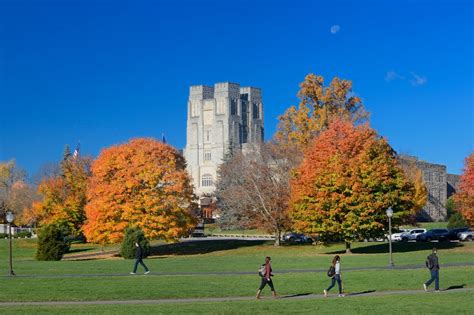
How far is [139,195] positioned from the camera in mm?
59281

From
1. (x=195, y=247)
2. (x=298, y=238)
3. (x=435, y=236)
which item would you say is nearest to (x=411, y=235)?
(x=435, y=236)

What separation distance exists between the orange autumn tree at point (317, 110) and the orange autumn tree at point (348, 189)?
10164 millimetres

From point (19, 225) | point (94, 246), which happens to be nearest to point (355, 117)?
point (94, 246)

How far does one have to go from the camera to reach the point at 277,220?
65688 millimetres

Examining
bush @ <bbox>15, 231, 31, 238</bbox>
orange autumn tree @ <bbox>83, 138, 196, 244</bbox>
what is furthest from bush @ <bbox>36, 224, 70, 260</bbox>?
bush @ <bbox>15, 231, 31, 238</bbox>

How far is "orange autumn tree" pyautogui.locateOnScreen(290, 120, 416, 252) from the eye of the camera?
51.4 meters

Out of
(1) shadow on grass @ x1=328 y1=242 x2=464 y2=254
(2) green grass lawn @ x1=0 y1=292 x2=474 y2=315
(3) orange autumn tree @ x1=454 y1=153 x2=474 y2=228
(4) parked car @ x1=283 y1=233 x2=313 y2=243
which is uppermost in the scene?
(3) orange autumn tree @ x1=454 y1=153 x2=474 y2=228

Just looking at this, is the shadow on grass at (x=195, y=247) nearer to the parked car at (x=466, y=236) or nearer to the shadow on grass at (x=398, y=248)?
the shadow on grass at (x=398, y=248)

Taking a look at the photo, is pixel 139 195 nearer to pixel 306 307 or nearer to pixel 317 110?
pixel 317 110

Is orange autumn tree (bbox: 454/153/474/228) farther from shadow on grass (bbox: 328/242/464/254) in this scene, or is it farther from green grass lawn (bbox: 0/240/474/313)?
green grass lawn (bbox: 0/240/474/313)

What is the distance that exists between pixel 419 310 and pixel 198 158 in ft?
584

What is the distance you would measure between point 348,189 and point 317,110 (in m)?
15.8

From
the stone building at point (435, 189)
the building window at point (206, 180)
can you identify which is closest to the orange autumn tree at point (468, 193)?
the stone building at point (435, 189)

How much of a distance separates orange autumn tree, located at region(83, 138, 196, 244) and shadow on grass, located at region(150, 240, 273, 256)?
389 cm
